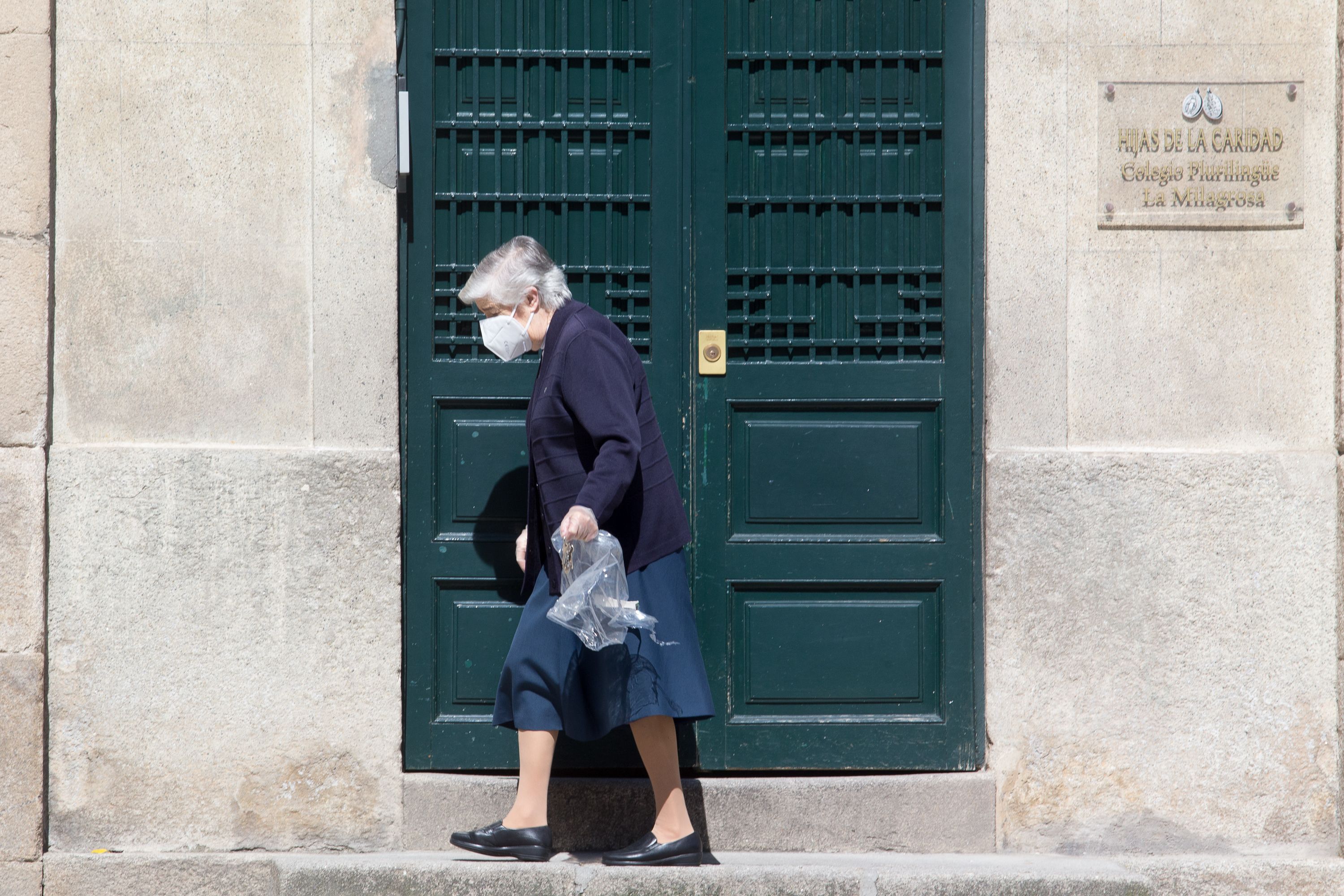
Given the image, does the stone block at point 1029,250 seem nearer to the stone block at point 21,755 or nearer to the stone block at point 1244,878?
the stone block at point 1244,878

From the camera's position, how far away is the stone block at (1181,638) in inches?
163

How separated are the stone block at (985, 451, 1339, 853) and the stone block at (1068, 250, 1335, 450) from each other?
0.36 ft

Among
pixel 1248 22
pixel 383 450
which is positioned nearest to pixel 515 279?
pixel 383 450

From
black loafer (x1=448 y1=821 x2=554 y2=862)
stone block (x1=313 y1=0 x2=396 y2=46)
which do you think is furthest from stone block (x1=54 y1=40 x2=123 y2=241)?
black loafer (x1=448 y1=821 x2=554 y2=862)

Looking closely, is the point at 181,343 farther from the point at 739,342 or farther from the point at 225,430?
the point at 739,342

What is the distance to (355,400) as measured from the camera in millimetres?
4188

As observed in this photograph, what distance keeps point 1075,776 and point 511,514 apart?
85.5 inches

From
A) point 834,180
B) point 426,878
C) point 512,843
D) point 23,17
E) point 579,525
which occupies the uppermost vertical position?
point 23,17

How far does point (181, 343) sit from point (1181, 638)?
3611 mm

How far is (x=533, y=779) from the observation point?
3.74 metres

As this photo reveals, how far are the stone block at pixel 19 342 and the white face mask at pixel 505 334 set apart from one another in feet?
5.23

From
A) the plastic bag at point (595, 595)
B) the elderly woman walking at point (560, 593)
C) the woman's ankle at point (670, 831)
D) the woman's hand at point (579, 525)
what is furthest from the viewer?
the woman's ankle at point (670, 831)

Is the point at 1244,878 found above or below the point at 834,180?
below

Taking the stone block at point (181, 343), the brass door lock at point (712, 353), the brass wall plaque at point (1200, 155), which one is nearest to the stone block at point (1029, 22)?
the brass wall plaque at point (1200, 155)
